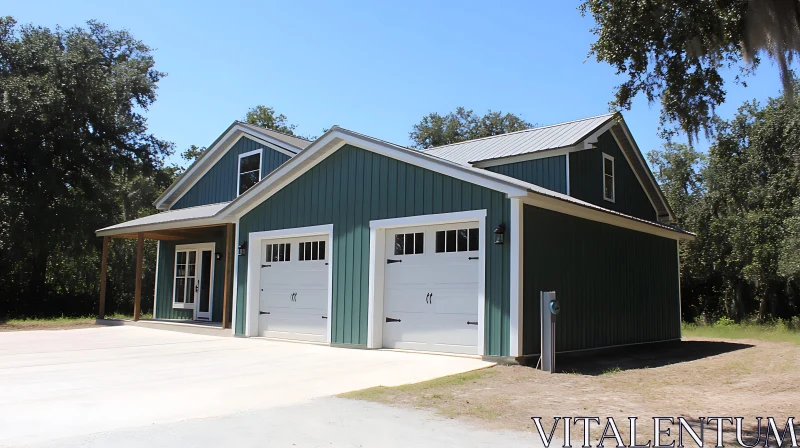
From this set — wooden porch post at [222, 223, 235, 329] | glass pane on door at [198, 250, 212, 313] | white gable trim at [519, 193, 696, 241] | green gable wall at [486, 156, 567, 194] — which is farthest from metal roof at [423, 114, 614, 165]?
glass pane on door at [198, 250, 212, 313]

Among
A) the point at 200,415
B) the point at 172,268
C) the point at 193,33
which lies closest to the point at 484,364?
the point at 200,415

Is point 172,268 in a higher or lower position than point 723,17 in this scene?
lower

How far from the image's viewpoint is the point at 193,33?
45.8 feet

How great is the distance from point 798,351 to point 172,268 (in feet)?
52.8

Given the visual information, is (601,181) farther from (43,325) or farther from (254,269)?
(43,325)

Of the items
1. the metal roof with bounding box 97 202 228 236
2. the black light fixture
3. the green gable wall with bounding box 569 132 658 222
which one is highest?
the green gable wall with bounding box 569 132 658 222

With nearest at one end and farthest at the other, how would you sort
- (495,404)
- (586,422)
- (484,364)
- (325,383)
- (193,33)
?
(586,422) → (495,404) → (325,383) → (484,364) → (193,33)

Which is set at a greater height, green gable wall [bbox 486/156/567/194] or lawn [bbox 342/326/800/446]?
green gable wall [bbox 486/156/567/194]

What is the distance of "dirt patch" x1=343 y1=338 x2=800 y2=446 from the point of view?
19.1 feet

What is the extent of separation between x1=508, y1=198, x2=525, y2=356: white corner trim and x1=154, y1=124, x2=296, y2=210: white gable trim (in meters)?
8.24

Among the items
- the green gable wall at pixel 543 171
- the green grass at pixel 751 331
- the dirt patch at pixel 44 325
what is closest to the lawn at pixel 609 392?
the green gable wall at pixel 543 171

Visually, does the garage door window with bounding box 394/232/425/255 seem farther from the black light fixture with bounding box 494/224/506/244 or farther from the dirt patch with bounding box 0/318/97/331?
the dirt patch with bounding box 0/318/97/331

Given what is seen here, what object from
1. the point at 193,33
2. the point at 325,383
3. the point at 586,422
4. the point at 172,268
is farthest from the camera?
the point at 172,268

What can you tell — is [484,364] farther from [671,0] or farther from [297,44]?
[297,44]
